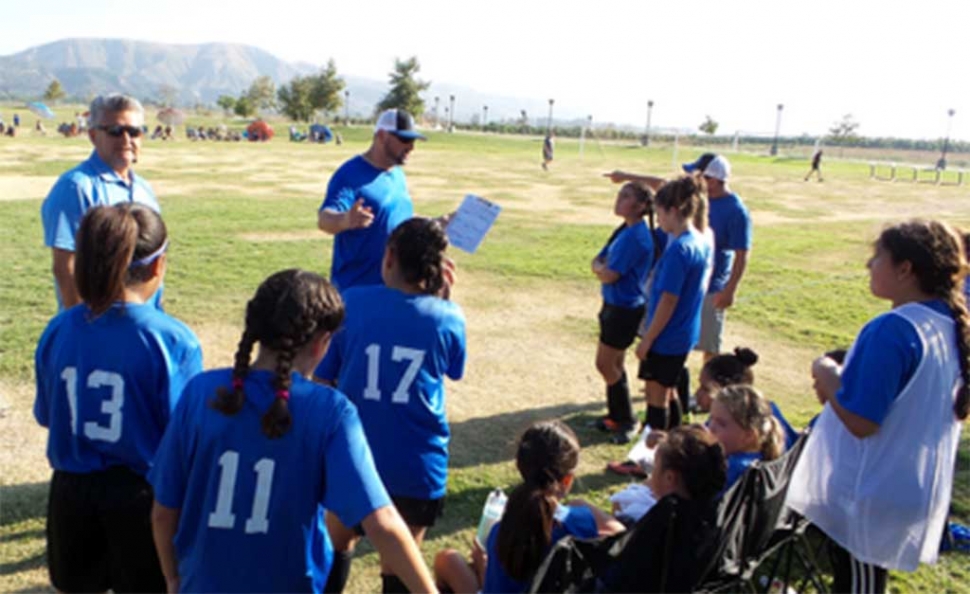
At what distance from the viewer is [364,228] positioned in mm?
4355

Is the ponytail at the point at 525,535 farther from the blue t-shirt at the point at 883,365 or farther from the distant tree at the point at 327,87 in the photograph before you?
the distant tree at the point at 327,87

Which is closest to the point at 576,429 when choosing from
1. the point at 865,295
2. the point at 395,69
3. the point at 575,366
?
the point at 575,366

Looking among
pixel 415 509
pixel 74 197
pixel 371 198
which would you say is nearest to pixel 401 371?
pixel 415 509

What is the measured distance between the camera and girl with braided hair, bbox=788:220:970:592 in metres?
2.52

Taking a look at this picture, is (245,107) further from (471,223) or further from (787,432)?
(787,432)

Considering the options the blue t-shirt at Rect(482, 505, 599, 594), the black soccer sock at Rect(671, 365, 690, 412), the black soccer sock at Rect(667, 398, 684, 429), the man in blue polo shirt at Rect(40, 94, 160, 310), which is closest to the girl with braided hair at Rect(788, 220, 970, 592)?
the blue t-shirt at Rect(482, 505, 599, 594)

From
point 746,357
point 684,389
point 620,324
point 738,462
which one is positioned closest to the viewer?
point 738,462

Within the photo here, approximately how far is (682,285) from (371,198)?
1.98 m

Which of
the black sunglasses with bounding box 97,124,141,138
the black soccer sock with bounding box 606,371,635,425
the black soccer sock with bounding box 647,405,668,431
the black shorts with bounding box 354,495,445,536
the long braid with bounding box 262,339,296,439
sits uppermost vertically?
the black sunglasses with bounding box 97,124,141,138

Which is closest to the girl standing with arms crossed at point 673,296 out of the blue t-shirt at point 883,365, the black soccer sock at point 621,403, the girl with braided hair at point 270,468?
the black soccer sock at point 621,403

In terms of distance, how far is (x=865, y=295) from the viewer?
11102 millimetres

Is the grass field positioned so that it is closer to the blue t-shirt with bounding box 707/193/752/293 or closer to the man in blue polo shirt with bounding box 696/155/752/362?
the man in blue polo shirt with bounding box 696/155/752/362

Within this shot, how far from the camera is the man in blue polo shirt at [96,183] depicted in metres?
3.56

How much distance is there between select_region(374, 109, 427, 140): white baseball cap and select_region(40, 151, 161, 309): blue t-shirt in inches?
55.6
